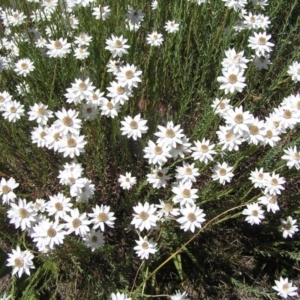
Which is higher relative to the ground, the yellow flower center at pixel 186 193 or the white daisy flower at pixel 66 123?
the white daisy flower at pixel 66 123

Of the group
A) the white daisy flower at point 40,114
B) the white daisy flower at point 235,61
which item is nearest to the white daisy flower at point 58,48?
the white daisy flower at point 40,114

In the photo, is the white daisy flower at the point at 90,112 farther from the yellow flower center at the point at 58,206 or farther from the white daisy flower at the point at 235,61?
the white daisy flower at the point at 235,61

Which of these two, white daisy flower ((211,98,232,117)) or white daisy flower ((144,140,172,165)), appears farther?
white daisy flower ((211,98,232,117))

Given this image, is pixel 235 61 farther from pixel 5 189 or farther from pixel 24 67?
pixel 5 189

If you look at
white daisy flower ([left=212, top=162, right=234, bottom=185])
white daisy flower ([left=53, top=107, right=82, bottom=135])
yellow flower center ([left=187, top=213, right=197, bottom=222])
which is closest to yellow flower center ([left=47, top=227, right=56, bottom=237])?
white daisy flower ([left=53, top=107, right=82, bottom=135])

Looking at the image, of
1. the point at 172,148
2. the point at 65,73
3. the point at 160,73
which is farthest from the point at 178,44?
the point at 172,148

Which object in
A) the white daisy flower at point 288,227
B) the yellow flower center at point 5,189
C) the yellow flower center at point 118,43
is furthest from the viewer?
the yellow flower center at point 118,43

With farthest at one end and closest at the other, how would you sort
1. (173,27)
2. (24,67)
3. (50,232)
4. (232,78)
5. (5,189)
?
1. (173,27)
2. (24,67)
3. (232,78)
4. (5,189)
5. (50,232)

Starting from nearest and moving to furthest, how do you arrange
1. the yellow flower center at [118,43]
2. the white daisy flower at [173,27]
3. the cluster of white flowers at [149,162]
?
the cluster of white flowers at [149,162] → the yellow flower center at [118,43] → the white daisy flower at [173,27]

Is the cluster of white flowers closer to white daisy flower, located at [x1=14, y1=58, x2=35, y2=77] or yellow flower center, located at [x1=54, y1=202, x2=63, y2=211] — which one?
yellow flower center, located at [x1=54, y1=202, x2=63, y2=211]

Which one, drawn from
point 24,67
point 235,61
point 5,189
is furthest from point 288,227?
point 24,67

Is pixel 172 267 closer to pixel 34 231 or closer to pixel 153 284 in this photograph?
pixel 153 284
